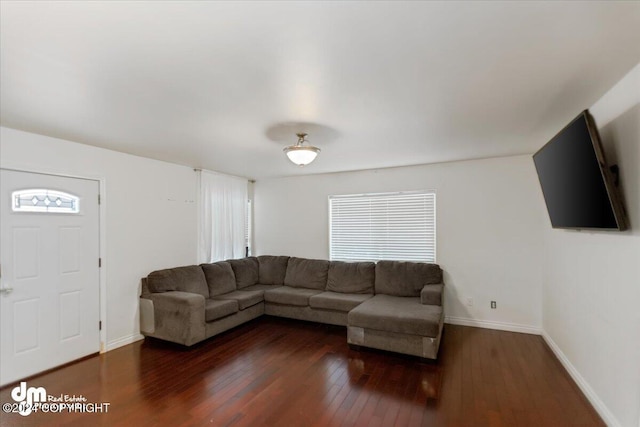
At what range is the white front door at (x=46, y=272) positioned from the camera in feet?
9.51

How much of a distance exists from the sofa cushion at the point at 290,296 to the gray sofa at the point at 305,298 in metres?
0.01

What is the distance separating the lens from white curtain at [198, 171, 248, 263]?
5.02 meters

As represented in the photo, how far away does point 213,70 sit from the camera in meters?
1.82

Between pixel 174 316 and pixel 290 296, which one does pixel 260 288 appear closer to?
pixel 290 296

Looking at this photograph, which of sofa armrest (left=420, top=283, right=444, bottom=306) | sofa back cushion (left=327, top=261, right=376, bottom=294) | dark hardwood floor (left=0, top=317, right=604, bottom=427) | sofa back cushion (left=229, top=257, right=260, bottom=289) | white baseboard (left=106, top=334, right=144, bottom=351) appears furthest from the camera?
sofa back cushion (left=229, top=257, right=260, bottom=289)

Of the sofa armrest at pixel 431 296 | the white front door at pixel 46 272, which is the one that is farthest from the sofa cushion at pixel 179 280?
the sofa armrest at pixel 431 296

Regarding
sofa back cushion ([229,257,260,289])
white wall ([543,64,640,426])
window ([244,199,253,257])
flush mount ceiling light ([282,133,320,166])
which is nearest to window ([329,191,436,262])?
sofa back cushion ([229,257,260,289])

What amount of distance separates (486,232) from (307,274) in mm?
2779

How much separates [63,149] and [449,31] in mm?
3863

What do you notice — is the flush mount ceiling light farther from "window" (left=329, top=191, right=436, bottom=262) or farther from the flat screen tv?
"window" (left=329, top=191, right=436, bottom=262)

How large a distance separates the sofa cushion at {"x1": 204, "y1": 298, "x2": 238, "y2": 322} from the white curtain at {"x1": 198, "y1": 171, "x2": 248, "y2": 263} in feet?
3.68

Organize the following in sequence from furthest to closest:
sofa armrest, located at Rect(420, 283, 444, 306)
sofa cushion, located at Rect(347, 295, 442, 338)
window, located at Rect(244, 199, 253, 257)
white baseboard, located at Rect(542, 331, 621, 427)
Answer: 1. window, located at Rect(244, 199, 253, 257)
2. sofa armrest, located at Rect(420, 283, 444, 306)
3. sofa cushion, located at Rect(347, 295, 442, 338)
4. white baseboard, located at Rect(542, 331, 621, 427)

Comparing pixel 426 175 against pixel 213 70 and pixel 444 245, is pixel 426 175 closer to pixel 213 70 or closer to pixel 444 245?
pixel 444 245

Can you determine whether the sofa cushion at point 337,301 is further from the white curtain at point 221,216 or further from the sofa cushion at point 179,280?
the white curtain at point 221,216
